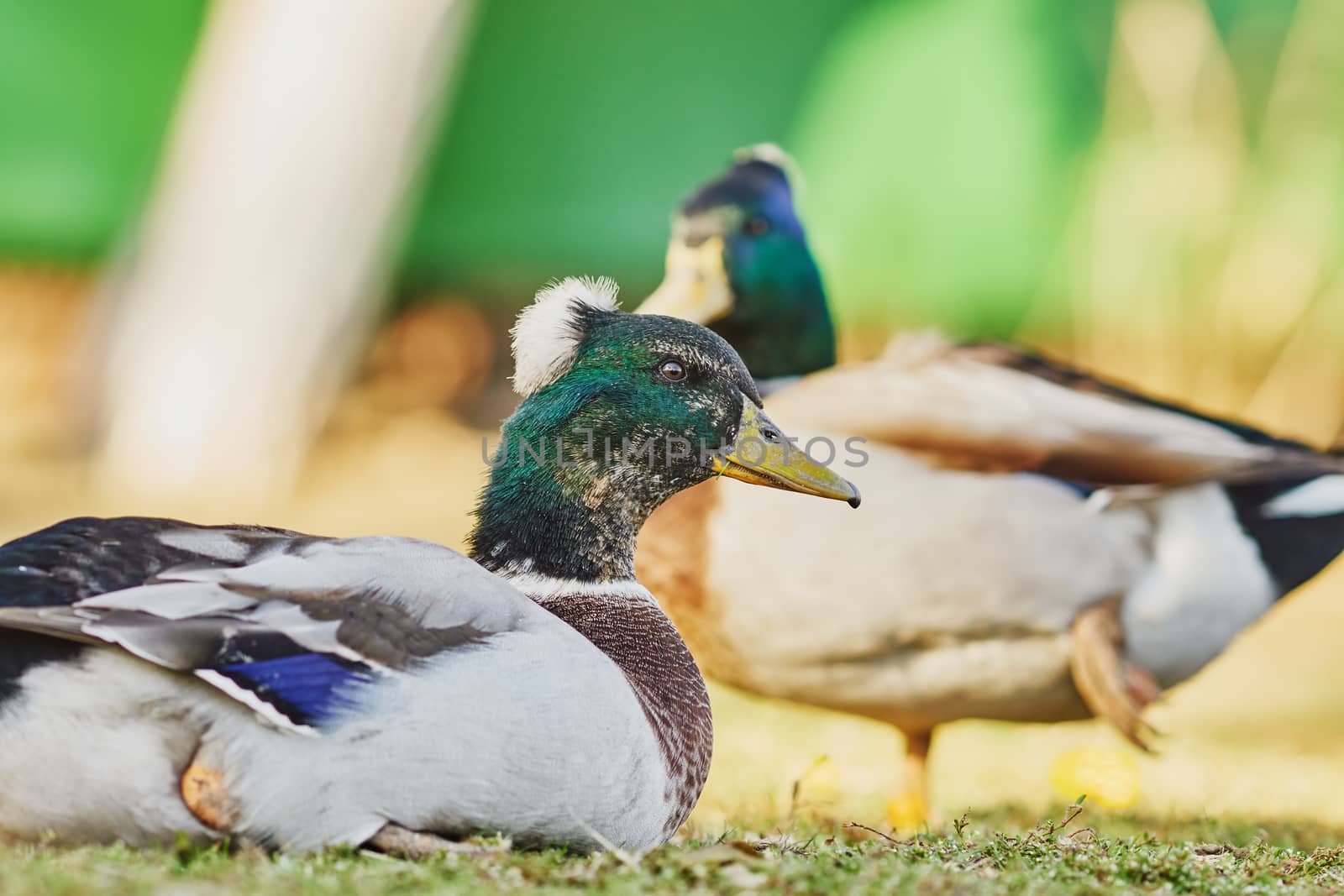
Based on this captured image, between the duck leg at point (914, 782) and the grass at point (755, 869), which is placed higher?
the grass at point (755, 869)

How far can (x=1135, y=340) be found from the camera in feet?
23.9

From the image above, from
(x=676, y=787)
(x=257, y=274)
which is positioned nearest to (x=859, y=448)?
(x=676, y=787)

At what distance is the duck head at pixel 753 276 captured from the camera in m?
4.01

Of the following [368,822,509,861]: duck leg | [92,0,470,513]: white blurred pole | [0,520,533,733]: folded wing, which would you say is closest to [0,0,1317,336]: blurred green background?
[92,0,470,513]: white blurred pole

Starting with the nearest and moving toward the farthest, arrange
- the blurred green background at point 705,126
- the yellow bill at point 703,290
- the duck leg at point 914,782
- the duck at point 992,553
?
the duck at point 992,553, the duck leg at point 914,782, the yellow bill at point 703,290, the blurred green background at point 705,126

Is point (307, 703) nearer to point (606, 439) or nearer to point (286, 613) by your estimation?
point (286, 613)

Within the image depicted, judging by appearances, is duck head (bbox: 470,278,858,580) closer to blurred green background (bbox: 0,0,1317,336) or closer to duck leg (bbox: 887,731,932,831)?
duck leg (bbox: 887,731,932,831)

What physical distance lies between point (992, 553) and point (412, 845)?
1.84 metres

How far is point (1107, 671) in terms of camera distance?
333 centimetres

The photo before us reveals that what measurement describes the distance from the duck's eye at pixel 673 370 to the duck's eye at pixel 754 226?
1734mm

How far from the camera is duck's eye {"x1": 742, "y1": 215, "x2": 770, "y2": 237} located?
4.03 m

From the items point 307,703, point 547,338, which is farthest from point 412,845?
point 547,338

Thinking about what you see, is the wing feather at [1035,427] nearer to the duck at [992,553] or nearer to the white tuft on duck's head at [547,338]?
the duck at [992,553]

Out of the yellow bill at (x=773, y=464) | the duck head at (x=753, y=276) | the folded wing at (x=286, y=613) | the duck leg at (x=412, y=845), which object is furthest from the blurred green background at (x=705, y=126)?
the duck leg at (x=412, y=845)
